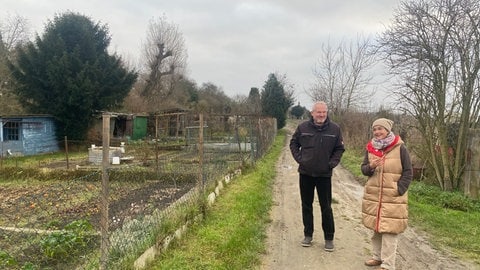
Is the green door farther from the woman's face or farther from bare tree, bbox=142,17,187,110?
the woman's face

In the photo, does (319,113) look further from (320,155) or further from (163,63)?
(163,63)

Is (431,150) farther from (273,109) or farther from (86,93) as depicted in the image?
(273,109)

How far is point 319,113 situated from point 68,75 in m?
23.9

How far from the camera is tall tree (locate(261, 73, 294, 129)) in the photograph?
44906mm

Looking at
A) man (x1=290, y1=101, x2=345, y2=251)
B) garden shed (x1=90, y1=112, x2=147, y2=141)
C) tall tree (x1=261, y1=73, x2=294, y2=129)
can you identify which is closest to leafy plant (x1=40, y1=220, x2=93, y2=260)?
man (x1=290, y1=101, x2=345, y2=251)

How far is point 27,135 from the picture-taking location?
74.4ft

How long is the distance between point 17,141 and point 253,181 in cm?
1774

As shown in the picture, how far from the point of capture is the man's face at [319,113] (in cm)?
469

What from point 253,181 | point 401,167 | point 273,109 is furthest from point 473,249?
point 273,109

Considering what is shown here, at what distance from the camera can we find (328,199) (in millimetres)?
4812

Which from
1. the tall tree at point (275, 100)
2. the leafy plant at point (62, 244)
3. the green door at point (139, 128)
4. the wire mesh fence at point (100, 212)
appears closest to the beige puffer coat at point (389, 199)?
the wire mesh fence at point (100, 212)

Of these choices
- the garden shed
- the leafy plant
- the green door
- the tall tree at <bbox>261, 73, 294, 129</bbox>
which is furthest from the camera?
the tall tree at <bbox>261, 73, 294, 129</bbox>

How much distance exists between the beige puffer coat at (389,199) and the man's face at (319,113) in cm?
87

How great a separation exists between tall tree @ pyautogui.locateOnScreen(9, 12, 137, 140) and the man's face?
23.2 m
